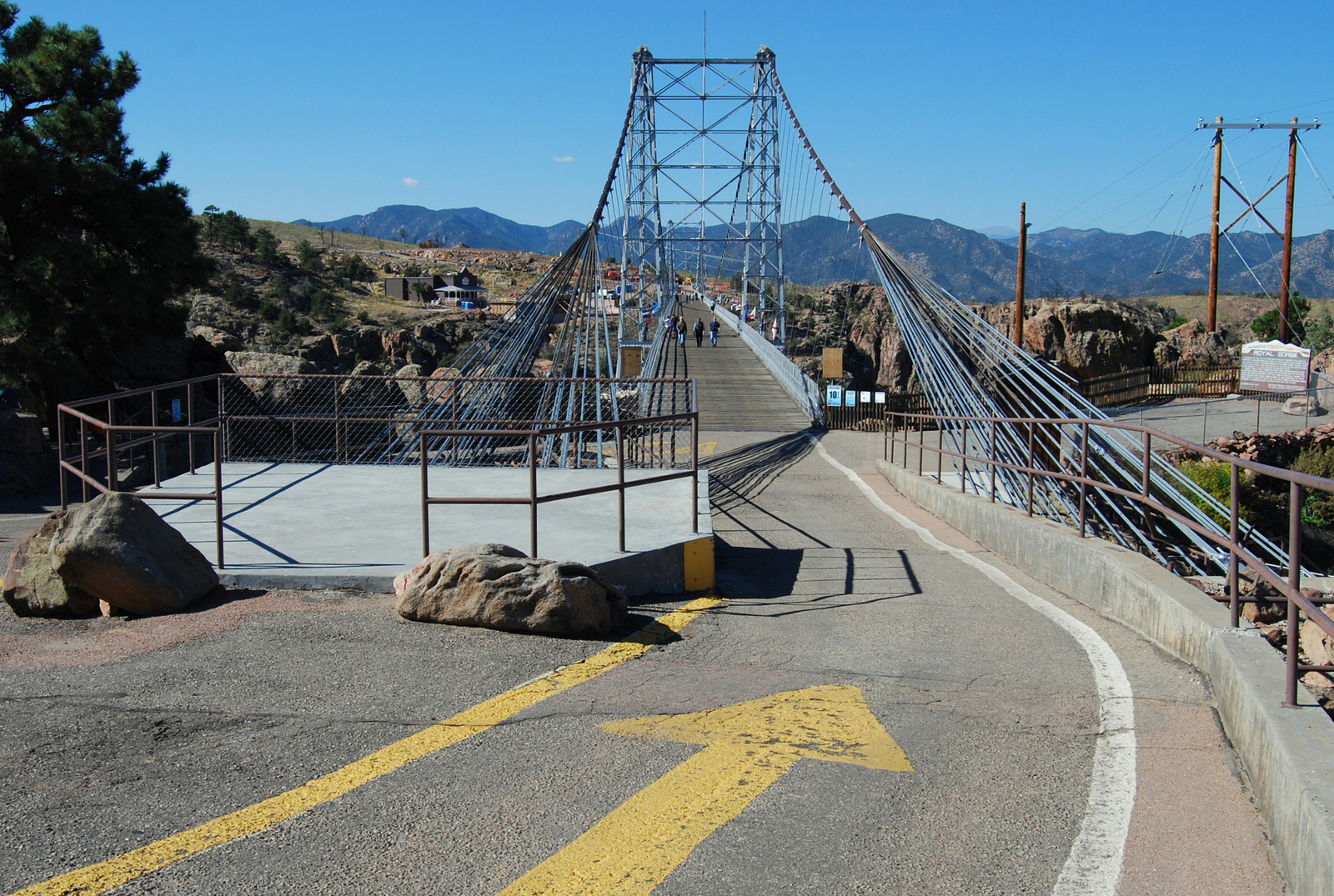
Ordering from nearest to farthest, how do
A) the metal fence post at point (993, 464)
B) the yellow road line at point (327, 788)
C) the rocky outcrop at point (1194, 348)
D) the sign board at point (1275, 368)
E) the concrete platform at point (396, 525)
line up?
1. the yellow road line at point (327, 788)
2. the concrete platform at point (396, 525)
3. the metal fence post at point (993, 464)
4. the sign board at point (1275, 368)
5. the rocky outcrop at point (1194, 348)

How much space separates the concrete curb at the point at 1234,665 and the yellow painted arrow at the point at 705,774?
117 centimetres

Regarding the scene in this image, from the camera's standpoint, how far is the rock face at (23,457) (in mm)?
15523

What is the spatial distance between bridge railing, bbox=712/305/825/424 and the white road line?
59.2 feet

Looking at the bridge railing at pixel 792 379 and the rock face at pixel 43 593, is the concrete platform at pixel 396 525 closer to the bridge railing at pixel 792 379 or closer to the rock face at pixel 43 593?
the rock face at pixel 43 593

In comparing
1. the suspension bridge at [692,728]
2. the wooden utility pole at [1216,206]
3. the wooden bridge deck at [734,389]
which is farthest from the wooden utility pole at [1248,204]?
→ the suspension bridge at [692,728]

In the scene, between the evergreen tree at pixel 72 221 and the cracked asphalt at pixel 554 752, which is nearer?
the cracked asphalt at pixel 554 752

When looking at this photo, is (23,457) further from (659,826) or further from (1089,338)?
(1089,338)

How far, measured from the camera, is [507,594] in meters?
5.40

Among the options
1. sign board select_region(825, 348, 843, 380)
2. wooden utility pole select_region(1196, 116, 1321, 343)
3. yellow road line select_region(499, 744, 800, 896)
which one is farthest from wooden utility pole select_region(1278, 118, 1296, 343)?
yellow road line select_region(499, 744, 800, 896)

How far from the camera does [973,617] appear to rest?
6.17 metres

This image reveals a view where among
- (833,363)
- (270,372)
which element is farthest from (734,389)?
(270,372)

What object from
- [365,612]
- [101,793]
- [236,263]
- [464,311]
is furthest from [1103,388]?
[236,263]

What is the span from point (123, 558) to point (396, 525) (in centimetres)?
228

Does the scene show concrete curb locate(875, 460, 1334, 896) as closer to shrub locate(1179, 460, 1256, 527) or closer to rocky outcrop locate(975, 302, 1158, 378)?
shrub locate(1179, 460, 1256, 527)
